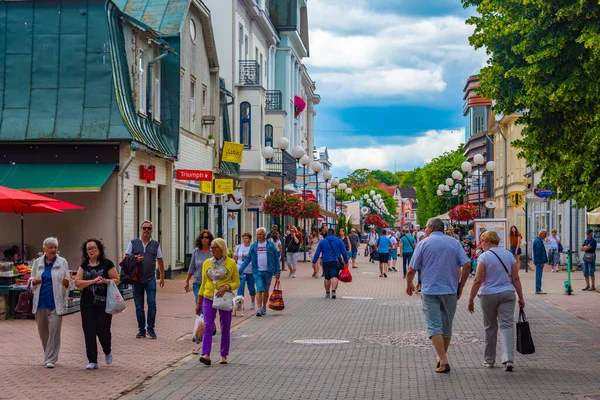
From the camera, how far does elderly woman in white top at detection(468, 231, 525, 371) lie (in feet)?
38.2

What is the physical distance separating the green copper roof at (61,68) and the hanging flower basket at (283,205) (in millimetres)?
16616

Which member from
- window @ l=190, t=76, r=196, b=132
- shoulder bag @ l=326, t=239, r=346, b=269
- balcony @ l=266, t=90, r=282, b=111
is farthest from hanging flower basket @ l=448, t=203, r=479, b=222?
shoulder bag @ l=326, t=239, r=346, b=269

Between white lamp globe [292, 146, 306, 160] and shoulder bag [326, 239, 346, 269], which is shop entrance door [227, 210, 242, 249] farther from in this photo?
shoulder bag [326, 239, 346, 269]

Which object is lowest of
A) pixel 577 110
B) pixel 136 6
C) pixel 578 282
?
pixel 578 282

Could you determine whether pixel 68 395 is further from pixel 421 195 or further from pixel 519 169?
pixel 421 195

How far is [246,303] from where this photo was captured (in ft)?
73.7

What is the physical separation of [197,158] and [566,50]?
1947 cm

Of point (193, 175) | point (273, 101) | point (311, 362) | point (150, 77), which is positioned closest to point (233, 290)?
point (311, 362)

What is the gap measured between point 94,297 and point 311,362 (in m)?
2.78

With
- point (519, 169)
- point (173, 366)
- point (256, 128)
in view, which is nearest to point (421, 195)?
point (519, 169)

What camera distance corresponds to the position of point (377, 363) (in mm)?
12367

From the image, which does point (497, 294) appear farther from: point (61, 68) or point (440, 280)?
point (61, 68)

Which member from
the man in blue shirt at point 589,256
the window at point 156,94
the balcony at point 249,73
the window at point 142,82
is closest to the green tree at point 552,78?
the man in blue shirt at point 589,256

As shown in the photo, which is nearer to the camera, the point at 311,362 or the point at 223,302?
the point at 223,302
